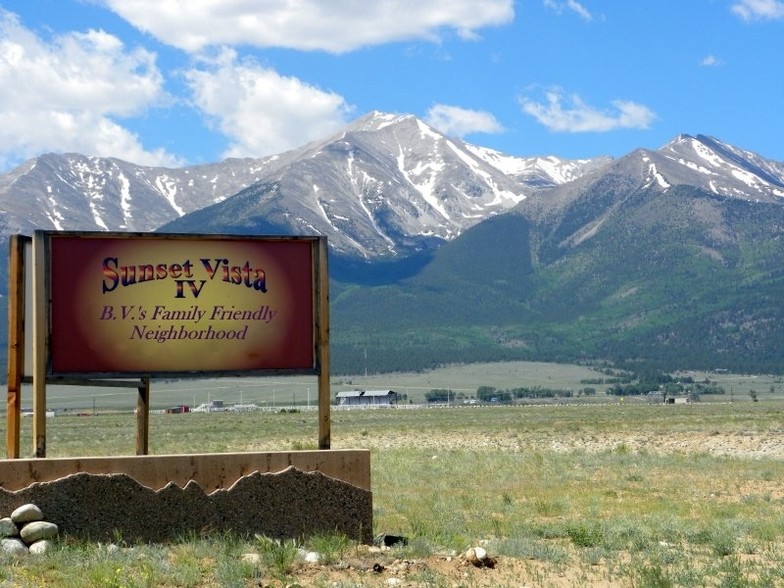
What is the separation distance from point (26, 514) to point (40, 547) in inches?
21.5

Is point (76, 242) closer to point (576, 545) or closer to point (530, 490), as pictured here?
point (576, 545)

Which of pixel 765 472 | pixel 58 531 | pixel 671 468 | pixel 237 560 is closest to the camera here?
pixel 237 560

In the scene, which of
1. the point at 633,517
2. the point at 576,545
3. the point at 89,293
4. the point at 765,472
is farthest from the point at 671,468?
the point at 89,293

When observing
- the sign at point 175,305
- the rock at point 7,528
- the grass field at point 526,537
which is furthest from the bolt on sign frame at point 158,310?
the grass field at point 526,537

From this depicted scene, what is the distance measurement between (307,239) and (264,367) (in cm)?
170

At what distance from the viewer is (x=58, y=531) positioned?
13977 mm

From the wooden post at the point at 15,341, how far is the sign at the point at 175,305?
0.41 metres

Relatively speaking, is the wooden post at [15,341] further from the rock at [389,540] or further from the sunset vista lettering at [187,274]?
the rock at [389,540]

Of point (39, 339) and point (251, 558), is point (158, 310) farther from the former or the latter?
point (251, 558)

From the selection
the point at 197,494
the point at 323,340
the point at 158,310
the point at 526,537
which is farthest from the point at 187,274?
the point at 526,537

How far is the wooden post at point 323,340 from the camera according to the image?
15766 mm

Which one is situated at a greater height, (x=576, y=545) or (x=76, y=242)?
(x=76, y=242)

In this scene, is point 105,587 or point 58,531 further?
point 58,531

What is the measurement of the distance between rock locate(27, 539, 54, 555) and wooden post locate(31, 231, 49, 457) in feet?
4.84
